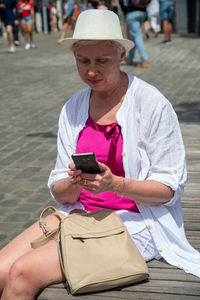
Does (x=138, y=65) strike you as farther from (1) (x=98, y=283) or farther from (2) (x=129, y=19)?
(1) (x=98, y=283)

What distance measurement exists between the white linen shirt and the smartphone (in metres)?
0.32

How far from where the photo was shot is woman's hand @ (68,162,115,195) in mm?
2643

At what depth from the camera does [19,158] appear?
671cm

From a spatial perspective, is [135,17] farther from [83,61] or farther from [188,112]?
[83,61]

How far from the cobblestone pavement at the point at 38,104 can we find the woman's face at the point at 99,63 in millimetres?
1854

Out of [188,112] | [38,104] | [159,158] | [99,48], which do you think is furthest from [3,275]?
[38,104]

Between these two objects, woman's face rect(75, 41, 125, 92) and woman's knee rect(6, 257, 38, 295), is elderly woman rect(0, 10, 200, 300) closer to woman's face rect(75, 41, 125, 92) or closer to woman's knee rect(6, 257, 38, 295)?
woman's face rect(75, 41, 125, 92)

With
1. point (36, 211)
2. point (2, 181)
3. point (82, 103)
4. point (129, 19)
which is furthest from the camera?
point (129, 19)

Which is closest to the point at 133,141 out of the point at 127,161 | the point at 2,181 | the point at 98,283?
the point at 127,161

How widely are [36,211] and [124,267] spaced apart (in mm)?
2572

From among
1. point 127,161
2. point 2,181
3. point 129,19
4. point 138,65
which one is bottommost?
point 138,65

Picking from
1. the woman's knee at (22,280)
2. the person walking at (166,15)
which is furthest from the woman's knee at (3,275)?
the person walking at (166,15)

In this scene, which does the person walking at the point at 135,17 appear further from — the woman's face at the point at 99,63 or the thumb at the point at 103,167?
the thumb at the point at 103,167

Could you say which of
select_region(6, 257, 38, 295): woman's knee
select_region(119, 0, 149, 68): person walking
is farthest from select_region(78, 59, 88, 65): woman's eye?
select_region(119, 0, 149, 68): person walking
